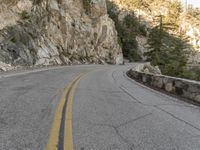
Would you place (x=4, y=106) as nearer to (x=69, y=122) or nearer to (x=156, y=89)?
(x=69, y=122)

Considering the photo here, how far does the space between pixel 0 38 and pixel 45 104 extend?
66.3ft

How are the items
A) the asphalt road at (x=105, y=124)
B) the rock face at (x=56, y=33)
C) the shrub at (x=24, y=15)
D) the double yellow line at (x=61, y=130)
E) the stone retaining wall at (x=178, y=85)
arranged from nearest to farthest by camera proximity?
the double yellow line at (x=61, y=130), the asphalt road at (x=105, y=124), the stone retaining wall at (x=178, y=85), the rock face at (x=56, y=33), the shrub at (x=24, y=15)

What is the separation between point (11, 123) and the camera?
5688 mm

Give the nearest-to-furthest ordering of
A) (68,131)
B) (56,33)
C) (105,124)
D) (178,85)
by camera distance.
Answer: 1. (68,131)
2. (105,124)
3. (178,85)
4. (56,33)

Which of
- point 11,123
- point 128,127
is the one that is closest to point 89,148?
point 128,127

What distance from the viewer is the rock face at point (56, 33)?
2864 centimetres

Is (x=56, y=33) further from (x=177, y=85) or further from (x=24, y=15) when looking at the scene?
(x=177, y=85)

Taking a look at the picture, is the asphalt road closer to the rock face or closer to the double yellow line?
the double yellow line

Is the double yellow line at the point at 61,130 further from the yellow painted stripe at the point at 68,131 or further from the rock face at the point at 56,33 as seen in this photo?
the rock face at the point at 56,33

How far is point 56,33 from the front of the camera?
41.9 metres

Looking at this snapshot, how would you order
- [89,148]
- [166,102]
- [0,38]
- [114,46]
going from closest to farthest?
[89,148], [166,102], [0,38], [114,46]

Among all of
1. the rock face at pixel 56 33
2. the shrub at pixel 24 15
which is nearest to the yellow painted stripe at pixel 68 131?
the rock face at pixel 56 33

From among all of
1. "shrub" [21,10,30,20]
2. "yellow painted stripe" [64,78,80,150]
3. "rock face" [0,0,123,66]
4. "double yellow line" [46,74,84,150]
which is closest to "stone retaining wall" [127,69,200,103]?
"double yellow line" [46,74,84,150]

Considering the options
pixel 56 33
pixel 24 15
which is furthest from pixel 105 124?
pixel 56 33
